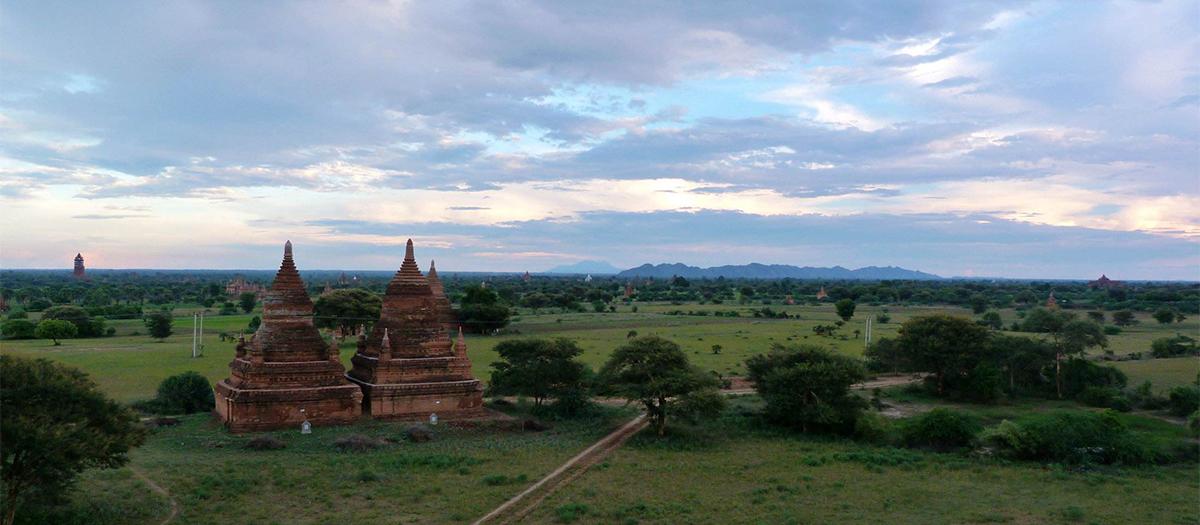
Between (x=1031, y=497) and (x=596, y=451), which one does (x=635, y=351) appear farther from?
(x=1031, y=497)

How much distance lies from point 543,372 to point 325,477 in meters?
12.2

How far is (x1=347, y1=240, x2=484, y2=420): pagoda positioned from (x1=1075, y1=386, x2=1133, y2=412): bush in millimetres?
27980

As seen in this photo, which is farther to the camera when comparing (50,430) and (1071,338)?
(1071,338)

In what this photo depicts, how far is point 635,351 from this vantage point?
29.1 meters

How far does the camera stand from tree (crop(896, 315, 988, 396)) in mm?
38375

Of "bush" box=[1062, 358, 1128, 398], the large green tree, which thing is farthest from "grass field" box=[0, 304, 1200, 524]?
the large green tree

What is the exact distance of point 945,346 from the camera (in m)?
38.5

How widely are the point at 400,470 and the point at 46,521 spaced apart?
822 centimetres

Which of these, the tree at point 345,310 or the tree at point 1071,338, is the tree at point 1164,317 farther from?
the tree at point 345,310

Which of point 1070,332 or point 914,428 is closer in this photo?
point 914,428

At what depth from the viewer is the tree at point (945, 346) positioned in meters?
38.4

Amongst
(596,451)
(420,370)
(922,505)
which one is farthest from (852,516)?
(420,370)

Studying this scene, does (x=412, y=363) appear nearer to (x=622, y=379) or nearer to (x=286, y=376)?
(x=286, y=376)

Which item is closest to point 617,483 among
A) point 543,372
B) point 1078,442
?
point 543,372
